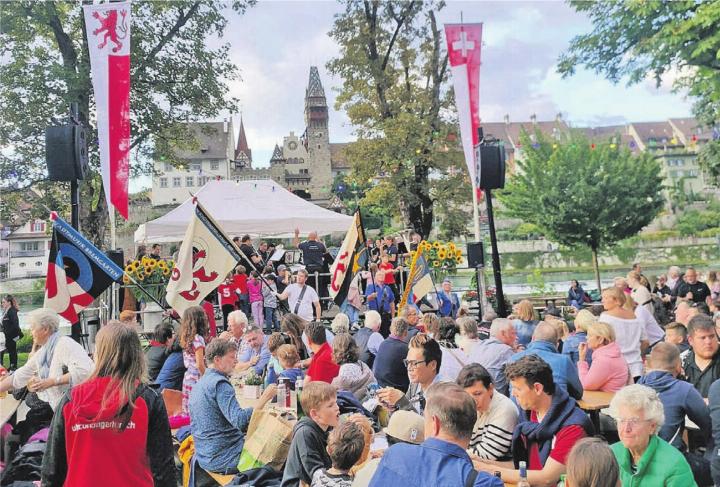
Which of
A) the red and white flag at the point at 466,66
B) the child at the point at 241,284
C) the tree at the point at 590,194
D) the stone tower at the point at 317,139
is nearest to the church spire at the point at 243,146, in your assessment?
the stone tower at the point at 317,139

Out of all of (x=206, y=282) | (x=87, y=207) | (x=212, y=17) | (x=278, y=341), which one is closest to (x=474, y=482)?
(x=278, y=341)

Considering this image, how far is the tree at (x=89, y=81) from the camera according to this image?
59.9 ft

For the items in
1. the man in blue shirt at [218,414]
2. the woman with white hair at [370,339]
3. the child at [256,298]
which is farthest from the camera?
the child at [256,298]

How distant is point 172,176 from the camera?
94125mm

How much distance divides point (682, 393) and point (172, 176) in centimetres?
9543

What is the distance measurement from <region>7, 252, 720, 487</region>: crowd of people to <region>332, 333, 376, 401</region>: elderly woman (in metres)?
0.01

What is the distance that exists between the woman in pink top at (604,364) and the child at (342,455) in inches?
131

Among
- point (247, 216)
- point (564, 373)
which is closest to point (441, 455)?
point (564, 373)

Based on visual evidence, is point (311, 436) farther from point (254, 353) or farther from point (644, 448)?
point (254, 353)

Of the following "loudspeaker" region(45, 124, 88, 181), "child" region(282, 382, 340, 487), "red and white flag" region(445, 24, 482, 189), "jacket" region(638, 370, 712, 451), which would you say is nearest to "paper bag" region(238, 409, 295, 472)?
"child" region(282, 382, 340, 487)

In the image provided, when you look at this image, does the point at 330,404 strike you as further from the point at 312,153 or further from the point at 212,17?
the point at 312,153

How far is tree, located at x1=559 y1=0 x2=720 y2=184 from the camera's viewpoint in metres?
15.7

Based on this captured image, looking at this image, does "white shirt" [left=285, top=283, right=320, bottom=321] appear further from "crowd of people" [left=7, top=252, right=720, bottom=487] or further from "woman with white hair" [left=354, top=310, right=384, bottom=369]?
"woman with white hair" [left=354, top=310, right=384, bottom=369]

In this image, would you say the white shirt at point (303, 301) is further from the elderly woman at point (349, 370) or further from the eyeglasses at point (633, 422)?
the eyeglasses at point (633, 422)
